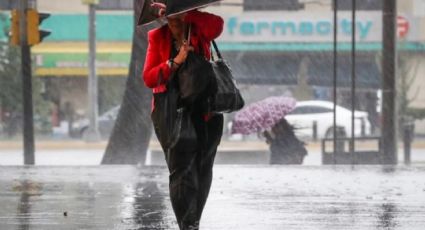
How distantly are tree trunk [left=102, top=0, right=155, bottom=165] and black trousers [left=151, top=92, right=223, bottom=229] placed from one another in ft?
40.6

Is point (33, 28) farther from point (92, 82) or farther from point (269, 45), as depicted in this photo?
point (269, 45)

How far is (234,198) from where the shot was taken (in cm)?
878

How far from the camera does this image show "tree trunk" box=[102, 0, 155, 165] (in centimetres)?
1853

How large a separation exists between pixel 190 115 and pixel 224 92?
0.23m

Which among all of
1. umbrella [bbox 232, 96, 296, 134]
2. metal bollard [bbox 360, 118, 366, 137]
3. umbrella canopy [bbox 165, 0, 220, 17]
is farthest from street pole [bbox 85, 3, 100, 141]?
umbrella canopy [bbox 165, 0, 220, 17]

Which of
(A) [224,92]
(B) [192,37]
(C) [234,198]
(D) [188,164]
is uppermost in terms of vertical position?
(B) [192,37]

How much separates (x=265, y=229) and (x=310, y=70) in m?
26.6

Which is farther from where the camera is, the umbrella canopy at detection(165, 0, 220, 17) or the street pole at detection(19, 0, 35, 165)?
the street pole at detection(19, 0, 35, 165)

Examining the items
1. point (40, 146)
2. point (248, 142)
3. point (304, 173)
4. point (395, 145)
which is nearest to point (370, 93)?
point (248, 142)

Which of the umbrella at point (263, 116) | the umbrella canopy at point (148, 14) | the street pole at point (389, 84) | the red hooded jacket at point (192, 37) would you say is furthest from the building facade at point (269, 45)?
the red hooded jacket at point (192, 37)

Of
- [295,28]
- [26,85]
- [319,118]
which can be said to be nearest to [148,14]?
[26,85]

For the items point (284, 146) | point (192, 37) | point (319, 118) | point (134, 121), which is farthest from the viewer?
point (319, 118)

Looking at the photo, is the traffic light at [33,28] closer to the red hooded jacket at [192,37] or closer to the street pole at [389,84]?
the street pole at [389,84]

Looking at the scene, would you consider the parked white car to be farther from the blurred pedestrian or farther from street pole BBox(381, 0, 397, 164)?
street pole BBox(381, 0, 397, 164)
